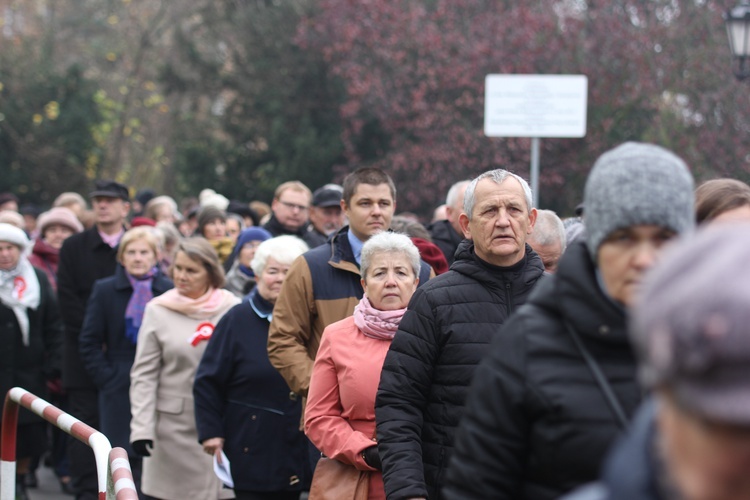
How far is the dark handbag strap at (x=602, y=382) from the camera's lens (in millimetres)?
2408

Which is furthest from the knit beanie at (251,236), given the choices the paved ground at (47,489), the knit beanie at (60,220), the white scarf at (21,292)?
the knit beanie at (60,220)

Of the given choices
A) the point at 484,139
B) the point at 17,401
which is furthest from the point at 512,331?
the point at 484,139

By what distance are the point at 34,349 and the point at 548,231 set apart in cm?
514

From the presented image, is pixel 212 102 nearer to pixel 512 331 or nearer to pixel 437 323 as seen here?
pixel 437 323

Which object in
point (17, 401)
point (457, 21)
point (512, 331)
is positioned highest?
point (457, 21)

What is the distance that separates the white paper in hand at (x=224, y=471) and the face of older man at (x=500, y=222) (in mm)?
2489

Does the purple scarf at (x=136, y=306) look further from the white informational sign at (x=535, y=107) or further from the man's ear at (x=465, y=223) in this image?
the white informational sign at (x=535, y=107)

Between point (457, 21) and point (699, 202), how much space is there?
21696 mm

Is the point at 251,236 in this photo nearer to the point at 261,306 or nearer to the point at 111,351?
the point at 111,351

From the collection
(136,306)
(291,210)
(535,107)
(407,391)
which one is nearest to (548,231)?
(407,391)

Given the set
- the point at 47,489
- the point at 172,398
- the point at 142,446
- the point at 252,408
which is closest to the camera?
the point at 252,408

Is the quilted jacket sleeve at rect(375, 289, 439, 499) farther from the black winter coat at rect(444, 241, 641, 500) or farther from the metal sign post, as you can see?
the metal sign post

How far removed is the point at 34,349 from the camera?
954 centimetres

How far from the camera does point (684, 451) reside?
146cm
